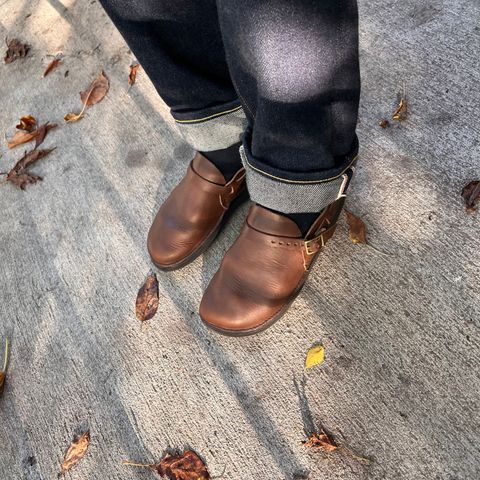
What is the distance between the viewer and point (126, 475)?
126 cm

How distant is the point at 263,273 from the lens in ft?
4.27

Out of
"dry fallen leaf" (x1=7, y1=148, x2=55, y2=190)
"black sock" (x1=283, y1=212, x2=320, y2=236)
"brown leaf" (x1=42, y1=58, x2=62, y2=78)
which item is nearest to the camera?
"black sock" (x1=283, y1=212, x2=320, y2=236)

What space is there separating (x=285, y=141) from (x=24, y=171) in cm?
150

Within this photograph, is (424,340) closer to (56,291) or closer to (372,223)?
(372,223)

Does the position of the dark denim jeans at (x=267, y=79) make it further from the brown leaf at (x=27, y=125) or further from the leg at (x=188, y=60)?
the brown leaf at (x=27, y=125)

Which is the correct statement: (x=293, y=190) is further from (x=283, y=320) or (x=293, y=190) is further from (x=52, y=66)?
(x=52, y=66)

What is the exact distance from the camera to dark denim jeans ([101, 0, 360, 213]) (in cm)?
88

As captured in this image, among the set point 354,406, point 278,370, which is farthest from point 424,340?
point 278,370

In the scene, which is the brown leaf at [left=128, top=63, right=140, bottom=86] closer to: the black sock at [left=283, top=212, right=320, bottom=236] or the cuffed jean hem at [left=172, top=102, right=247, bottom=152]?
the cuffed jean hem at [left=172, top=102, right=247, bottom=152]

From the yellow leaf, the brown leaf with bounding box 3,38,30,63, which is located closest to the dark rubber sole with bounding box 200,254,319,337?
the yellow leaf

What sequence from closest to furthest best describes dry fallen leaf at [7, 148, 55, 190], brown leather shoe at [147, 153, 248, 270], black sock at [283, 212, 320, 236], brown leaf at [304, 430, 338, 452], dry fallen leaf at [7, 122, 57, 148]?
brown leaf at [304, 430, 338, 452] < black sock at [283, 212, 320, 236] < brown leather shoe at [147, 153, 248, 270] < dry fallen leaf at [7, 148, 55, 190] < dry fallen leaf at [7, 122, 57, 148]

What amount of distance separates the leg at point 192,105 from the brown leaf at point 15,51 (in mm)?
1792

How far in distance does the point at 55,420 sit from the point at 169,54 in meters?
1.08

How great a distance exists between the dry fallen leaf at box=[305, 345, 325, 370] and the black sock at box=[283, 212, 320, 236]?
0.31 m
